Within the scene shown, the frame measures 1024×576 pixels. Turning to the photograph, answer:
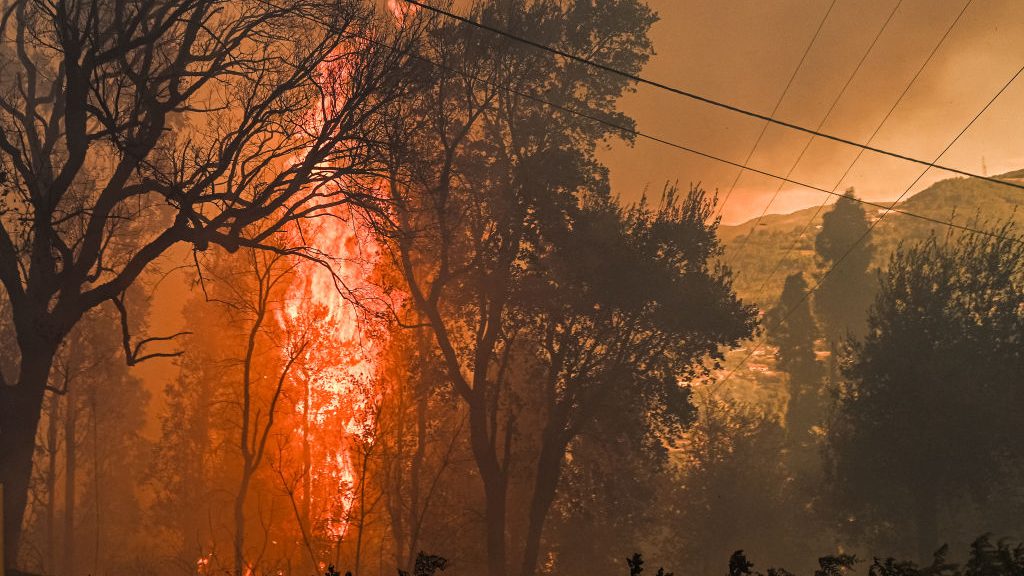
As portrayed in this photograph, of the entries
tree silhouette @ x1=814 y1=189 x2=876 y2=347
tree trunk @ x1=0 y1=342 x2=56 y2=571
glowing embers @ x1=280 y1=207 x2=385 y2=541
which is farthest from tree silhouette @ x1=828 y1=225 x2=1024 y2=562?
tree silhouette @ x1=814 y1=189 x2=876 y2=347

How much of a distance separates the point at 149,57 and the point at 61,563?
44.7m

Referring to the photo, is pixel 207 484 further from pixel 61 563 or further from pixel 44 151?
pixel 44 151

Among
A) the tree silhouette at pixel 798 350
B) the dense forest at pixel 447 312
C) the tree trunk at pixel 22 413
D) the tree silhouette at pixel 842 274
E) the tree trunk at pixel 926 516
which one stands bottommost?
the tree trunk at pixel 926 516

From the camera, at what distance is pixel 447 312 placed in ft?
93.5

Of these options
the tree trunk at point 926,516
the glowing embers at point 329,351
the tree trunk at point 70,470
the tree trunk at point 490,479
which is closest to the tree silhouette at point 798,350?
the tree trunk at point 926,516

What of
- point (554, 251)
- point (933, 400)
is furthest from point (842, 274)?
point (554, 251)

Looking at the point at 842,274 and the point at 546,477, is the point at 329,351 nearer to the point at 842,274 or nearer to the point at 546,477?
the point at 546,477

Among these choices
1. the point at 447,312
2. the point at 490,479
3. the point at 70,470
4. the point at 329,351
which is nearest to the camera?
the point at 490,479

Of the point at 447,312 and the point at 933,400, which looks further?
the point at 933,400

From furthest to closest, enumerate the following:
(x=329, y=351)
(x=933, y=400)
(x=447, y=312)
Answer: (x=329, y=351), (x=933, y=400), (x=447, y=312)

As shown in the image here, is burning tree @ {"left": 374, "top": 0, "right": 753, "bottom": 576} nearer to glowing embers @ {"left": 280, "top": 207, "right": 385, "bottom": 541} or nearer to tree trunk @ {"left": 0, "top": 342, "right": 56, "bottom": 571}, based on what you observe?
glowing embers @ {"left": 280, "top": 207, "right": 385, "bottom": 541}

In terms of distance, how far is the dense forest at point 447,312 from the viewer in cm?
1439

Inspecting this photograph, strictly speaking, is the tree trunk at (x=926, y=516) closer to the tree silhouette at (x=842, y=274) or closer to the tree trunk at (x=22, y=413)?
the tree trunk at (x=22, y=413)

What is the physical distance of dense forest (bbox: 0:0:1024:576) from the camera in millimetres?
14391
